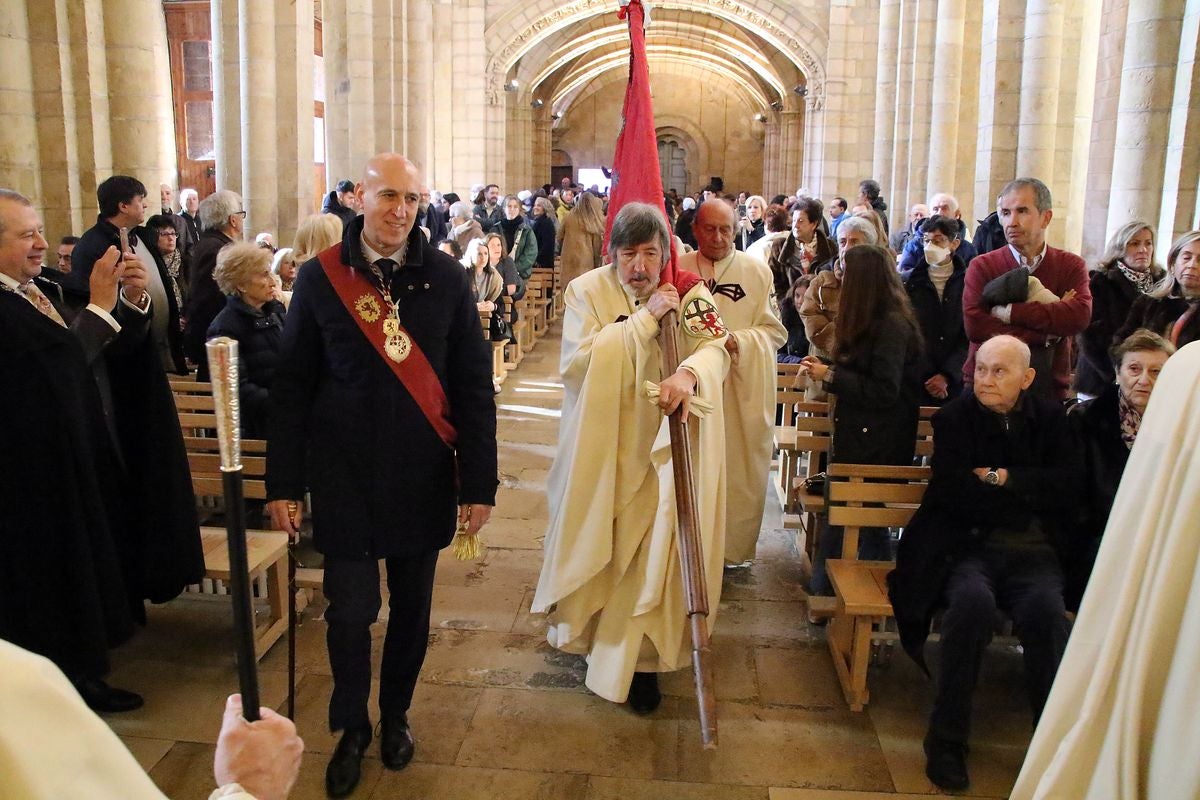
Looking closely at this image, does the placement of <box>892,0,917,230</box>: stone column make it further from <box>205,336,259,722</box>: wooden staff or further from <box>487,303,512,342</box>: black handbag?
<box>205,336,259,722</box>: wooden staff

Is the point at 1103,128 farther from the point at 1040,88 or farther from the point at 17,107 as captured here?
the point at 17,107

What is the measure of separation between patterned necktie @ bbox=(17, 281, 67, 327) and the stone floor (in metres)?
1.36

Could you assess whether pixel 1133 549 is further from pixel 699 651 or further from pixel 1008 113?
pixel 1008 113

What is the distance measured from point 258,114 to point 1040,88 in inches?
272

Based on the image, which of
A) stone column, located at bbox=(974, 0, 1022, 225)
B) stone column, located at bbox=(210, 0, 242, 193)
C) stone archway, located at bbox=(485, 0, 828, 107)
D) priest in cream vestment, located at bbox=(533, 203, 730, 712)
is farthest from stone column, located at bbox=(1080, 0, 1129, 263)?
stone archway, located at bbox=(485, 0, 828, 107)

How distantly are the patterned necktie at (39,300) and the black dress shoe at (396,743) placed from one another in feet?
5.26

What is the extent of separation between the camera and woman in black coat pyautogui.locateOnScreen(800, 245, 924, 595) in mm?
3998

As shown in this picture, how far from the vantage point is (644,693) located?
3525mm

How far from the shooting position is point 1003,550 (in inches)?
131

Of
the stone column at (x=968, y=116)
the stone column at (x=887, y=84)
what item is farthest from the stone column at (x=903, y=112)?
the stone column at (x=968, y=116)

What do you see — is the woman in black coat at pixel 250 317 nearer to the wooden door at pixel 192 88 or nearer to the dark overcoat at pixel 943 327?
the dark overcoat at pixel 943 327

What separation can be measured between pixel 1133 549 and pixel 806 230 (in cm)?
498

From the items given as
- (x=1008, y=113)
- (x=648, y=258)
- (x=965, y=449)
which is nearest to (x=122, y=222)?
(x=648, y=258)

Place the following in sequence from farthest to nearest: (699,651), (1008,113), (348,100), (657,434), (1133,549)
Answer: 1. (348,100)
2. (1008,113)
3. (657,434)
4. (699,651)
5. (1133,549)
